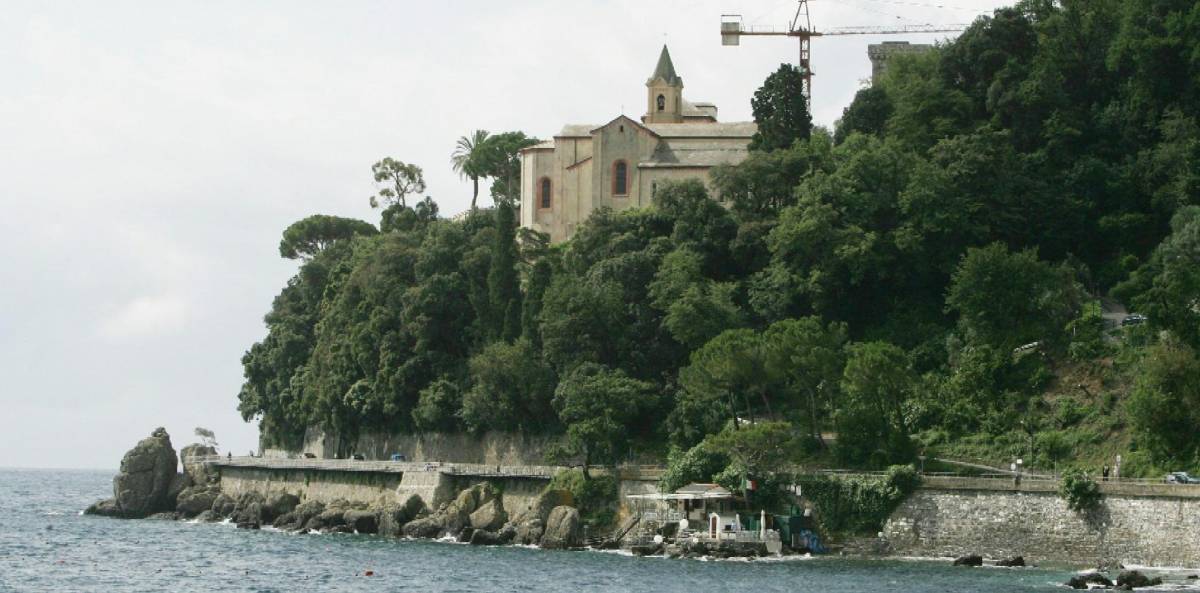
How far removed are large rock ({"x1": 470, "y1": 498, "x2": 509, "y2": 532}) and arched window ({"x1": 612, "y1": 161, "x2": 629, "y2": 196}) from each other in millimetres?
28074

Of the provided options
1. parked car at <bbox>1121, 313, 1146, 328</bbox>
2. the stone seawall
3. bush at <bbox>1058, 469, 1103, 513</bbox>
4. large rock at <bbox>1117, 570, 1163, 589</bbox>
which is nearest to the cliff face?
the stone seawall

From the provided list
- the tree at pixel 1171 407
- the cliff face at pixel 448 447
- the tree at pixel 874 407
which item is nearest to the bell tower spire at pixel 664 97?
the cliff face at pixel 448 447

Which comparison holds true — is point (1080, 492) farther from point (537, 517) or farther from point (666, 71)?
Result: point (666, 71)

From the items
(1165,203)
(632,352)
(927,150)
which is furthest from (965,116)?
(632,352)

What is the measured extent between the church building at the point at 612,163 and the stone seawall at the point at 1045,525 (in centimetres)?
3543

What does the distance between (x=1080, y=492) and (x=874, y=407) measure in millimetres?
10953

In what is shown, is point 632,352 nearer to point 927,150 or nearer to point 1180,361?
point 927,150

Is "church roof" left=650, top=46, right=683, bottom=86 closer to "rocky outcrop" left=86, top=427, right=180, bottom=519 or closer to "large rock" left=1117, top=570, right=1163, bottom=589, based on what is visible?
"rocky outcrop" left=86, top=427, right=180, bottom=519

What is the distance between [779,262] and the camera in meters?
89.9

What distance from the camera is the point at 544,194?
10956 centimetres

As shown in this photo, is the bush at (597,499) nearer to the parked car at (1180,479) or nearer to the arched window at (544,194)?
the parked car at (1180,479)

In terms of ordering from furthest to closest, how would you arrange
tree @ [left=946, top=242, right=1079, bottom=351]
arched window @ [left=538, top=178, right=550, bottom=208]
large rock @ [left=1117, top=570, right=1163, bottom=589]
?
1. arched window @ [left=538, top=178, right=550, bottom=208]
2. tree @ [left=946, top=242, right=1079, bottom=351]
3. large rock @ [left=1117, top=570, right=1163, bottom=589]

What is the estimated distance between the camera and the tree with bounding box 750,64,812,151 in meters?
98.8

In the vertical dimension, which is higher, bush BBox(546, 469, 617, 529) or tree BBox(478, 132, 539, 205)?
tree BBox(478, 132, 539, 205)
